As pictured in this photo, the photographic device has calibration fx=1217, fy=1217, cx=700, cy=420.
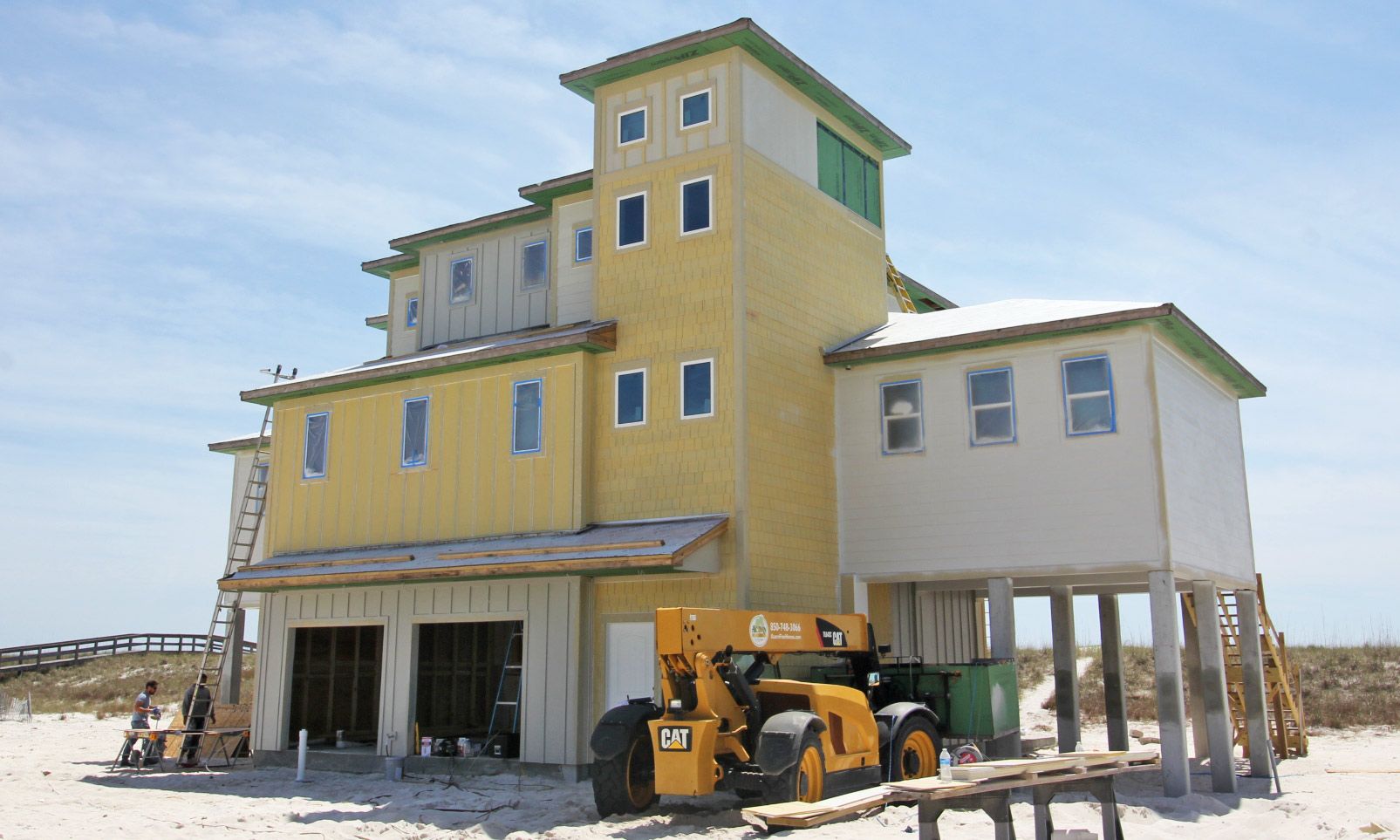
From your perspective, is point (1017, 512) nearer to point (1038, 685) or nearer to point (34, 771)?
point (34, 771)

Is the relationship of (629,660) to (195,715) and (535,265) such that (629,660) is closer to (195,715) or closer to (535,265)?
(195,715)

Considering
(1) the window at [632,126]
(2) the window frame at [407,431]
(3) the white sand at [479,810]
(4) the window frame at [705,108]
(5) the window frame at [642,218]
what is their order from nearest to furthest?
(3) the white sand at [479,810], (4) the window frame at [705,108], (5) the window frame at [642,218], (1) the window at [632,126], (2) the window frame at [407,431]

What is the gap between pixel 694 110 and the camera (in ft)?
69.9

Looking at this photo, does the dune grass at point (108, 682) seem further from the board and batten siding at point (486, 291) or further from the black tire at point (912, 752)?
the black tire at point (912, 752)

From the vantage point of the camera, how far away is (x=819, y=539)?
20.8 meters

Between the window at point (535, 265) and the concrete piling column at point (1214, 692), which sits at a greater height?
the window at point (535, 265)

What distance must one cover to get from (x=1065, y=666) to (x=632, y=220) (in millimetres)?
13354

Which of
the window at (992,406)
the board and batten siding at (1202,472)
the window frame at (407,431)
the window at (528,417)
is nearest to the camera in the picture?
the board and batten siding at (1202,472)

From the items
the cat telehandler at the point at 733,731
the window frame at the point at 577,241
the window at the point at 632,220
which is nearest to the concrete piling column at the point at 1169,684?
the cat telehandler at the point at 733,731

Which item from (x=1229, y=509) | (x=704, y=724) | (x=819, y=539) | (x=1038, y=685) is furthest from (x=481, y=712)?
Answer: (x=1038, y=685)

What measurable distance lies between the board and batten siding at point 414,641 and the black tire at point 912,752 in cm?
554

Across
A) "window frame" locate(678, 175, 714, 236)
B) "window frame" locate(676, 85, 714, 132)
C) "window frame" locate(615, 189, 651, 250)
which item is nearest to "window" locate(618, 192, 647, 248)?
"window frame" locate(615, 189, 651, 250)

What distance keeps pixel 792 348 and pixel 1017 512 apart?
4.67m

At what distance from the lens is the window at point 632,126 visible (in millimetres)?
21891
